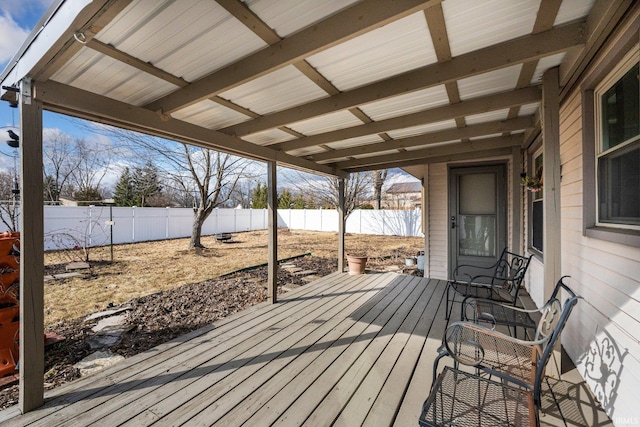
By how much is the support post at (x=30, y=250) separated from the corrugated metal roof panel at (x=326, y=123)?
2.01 metres

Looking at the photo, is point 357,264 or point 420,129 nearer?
point 420,129

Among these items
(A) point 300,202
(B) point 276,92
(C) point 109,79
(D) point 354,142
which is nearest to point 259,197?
(A) point 300,202

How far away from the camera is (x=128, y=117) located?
7.38ft

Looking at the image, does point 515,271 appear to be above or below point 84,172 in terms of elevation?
below

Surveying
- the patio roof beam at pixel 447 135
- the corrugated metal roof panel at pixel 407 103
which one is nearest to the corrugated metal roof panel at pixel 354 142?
the patio roof beam at pixel 447 135

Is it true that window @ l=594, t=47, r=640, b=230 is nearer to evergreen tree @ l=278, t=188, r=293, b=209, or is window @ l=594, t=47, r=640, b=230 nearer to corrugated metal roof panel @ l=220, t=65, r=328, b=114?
corrugated metal roof panel @ l=220, t=65, r=328, b=114

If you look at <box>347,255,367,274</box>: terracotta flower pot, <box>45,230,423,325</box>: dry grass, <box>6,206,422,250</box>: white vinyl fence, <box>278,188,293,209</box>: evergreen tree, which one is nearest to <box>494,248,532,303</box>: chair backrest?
<box>347,255,367,274</box>: terracotta flower pot

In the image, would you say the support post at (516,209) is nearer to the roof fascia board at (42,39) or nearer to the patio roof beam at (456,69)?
the patio roof beam at (456,69)

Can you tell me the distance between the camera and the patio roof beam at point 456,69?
162 cm

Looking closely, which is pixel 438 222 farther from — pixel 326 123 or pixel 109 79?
pixel 109 79

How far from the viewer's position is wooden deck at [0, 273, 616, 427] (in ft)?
5.60

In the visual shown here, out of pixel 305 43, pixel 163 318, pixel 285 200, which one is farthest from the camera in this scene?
pixel 285 200

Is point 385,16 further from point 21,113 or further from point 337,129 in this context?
point 21,113

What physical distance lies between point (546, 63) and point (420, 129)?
1519mm
